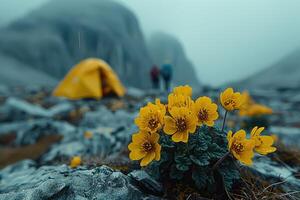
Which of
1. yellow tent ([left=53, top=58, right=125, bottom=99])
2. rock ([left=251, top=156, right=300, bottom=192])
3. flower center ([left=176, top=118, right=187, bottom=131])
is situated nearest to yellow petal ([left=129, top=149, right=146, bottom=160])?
flower center ([left=176, top=118, right=187, bottom=131])

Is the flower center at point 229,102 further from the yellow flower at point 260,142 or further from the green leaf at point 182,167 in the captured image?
the green leaf at point 182,167

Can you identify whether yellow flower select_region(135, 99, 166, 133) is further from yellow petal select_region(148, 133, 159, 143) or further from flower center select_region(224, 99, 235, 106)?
flower center select_region(224, 99, 235, 106)

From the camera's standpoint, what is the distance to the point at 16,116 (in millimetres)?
14242

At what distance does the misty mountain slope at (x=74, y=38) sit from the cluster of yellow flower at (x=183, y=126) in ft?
237

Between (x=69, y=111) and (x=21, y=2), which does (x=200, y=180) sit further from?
(x=21, y=2)

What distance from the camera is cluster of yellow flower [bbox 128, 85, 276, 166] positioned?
2.33m

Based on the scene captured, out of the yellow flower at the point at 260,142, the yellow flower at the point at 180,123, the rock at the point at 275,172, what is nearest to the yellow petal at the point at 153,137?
the yellow flower at the point at 180,123

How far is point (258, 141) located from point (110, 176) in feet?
3.78

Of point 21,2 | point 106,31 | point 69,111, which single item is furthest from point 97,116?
point 21,2

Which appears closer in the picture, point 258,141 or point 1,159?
point 258,141

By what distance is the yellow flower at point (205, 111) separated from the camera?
2.45 metres

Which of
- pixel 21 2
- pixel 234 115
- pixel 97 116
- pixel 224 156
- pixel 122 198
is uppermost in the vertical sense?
pixel 21 2

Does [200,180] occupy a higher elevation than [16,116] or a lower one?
higher

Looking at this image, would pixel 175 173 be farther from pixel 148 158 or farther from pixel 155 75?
pixel 155 75
